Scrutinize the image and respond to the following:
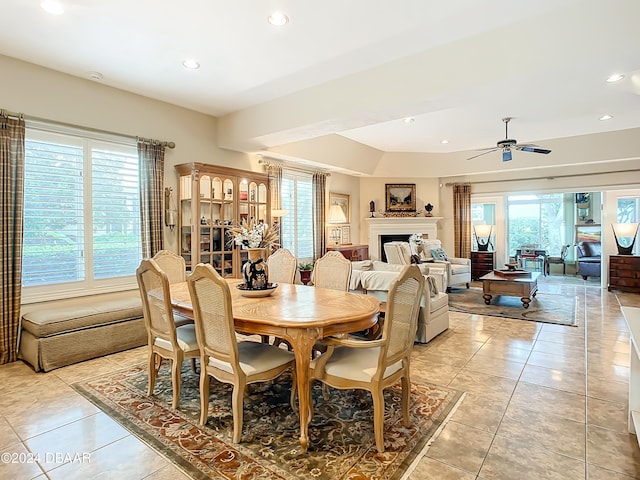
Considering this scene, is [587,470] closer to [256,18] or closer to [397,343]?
[397,343]

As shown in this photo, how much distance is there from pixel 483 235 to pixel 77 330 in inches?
347

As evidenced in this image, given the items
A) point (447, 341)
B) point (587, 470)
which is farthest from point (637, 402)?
point (447, 341)

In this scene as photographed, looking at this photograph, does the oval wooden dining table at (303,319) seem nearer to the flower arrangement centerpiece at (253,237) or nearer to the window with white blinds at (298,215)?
the flower arrangement centerpiece at (253,237)

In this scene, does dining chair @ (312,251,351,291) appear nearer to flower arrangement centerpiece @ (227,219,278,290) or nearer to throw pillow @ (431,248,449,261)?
flower arrangement centerpiece @ (227,219,278,290)

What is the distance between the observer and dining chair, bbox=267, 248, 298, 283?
13.0ft

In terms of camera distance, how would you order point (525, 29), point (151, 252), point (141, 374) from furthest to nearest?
point (151, 252) → point (141, 374) → point (525, 29)

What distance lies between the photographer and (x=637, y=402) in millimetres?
2293

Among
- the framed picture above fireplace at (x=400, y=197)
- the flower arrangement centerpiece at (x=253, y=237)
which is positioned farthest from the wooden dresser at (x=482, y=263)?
the flower arrangement centerpiece at (x=253, y=237)

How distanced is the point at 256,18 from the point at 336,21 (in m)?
0.64

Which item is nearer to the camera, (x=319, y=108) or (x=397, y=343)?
(x=397, y=343)

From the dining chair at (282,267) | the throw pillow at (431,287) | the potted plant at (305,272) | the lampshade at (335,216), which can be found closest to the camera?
the dining chair at (282,267)

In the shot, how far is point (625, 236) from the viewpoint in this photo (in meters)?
7.20

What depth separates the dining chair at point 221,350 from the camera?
221 centimetres

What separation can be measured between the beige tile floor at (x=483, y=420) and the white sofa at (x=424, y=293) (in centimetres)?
22
